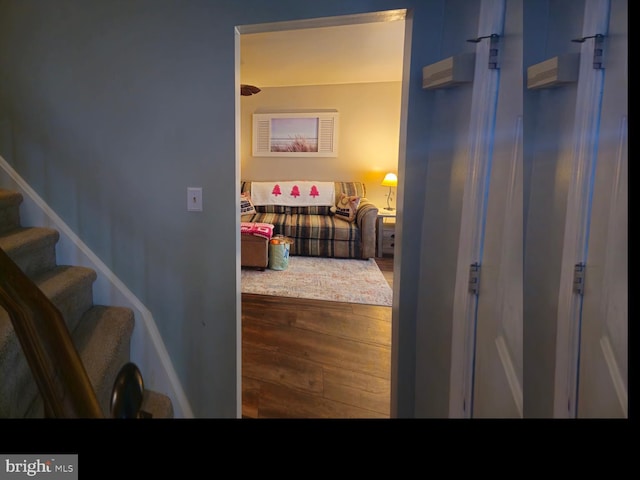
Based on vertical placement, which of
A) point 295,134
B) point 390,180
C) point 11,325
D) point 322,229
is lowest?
point 11,325

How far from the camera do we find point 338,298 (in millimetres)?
2928

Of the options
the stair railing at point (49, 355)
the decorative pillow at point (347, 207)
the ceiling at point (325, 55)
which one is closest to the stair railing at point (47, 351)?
the stair railing at point (49, 355)

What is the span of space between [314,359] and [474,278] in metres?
1.41

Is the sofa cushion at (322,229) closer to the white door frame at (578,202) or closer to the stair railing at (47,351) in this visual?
the white door frame at (578,202)

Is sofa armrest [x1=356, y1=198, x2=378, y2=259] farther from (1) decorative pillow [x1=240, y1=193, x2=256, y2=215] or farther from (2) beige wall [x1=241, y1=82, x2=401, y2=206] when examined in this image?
(1) decorative pillow [x1=240, y1=193, x2=256, y2=215]

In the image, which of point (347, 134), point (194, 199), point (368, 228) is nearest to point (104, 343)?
point (194, 199)

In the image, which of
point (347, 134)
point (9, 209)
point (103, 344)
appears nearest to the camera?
point (103, 344)

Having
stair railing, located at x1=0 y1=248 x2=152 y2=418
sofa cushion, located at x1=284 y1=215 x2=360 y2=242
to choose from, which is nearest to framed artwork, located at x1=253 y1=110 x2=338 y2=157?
sofa cushion, located at x1=284 y1=215 x2=360 y2=242

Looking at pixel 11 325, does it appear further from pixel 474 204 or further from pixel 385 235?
pixel 385 235

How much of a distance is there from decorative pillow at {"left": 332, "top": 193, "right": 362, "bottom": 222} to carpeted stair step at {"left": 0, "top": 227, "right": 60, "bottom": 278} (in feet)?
11.8

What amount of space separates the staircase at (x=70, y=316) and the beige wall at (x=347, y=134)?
4.19 metres

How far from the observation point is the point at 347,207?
4613 mm

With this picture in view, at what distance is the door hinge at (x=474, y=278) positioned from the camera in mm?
796
